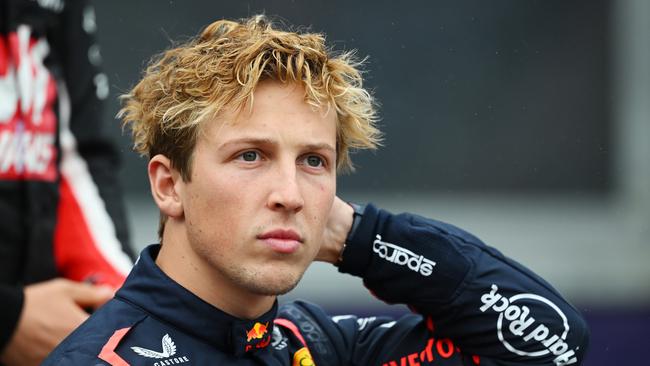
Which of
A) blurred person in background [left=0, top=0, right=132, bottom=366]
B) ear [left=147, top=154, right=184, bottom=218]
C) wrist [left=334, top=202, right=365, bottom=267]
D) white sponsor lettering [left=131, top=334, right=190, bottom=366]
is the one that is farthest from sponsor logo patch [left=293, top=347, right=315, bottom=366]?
blurred person in background [left=0, top=0, right=132, bottom=366]

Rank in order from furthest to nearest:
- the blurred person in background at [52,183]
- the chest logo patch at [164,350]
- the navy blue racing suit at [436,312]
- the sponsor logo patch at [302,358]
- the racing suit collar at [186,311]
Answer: the blurred person in background at [52,183] < the navy blue racing suit at [436,312] < the sponsor logo patch at [302,358] < the racing suit collar at [186,311] < the chest logo patch at [164,350]

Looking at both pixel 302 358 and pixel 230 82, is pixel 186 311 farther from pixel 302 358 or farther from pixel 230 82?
pixel 230 82

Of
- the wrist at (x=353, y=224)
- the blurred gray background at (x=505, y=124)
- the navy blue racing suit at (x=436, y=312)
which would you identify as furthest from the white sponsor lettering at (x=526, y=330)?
the blurred gray background at (x=505, y=124)

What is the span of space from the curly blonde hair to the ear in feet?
0.07

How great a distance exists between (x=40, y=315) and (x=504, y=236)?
252 inches

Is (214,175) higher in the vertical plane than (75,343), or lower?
higher

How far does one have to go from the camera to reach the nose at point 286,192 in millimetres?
2697

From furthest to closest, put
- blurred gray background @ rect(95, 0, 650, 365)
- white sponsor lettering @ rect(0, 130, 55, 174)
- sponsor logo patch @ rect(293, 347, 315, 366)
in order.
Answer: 1. blurred gray background @ rect(95, 0, 650, 365)
2. white sponsor lettering @ rect(0, 130, 55, 174)
3. sponsor logo patch @ rect(293, 347, 315, 366)

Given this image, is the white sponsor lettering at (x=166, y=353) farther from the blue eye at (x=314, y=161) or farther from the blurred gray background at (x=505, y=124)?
the blurred gray background at (x=505, y=124)

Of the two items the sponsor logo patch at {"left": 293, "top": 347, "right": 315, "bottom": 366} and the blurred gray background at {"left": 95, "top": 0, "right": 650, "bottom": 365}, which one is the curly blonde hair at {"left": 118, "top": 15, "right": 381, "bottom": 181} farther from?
the blurred gray background at {"left": 95, "top": 0, "right": 650, "bottom": 365}

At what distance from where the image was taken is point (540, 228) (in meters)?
9.33

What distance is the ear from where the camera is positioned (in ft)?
9.31

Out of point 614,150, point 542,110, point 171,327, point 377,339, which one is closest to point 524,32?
point 542,110

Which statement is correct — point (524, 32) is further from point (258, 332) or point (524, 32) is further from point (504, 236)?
point (258, 332)
